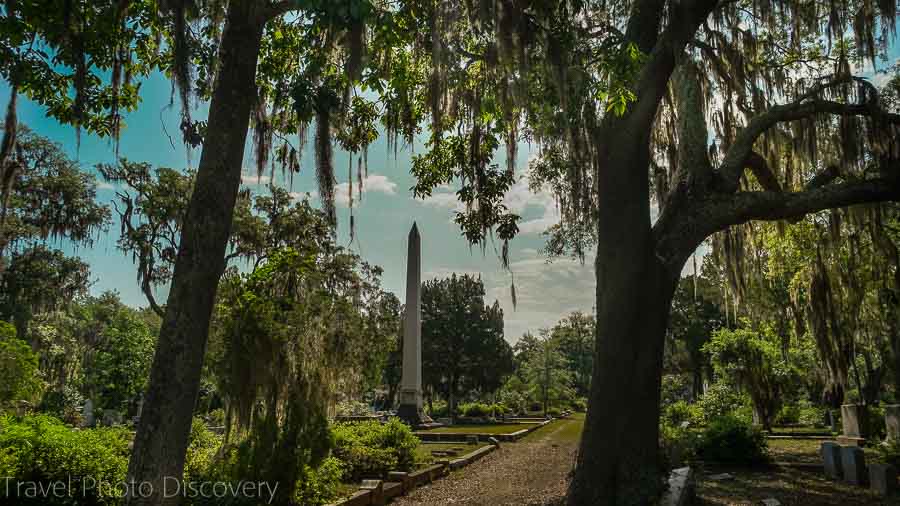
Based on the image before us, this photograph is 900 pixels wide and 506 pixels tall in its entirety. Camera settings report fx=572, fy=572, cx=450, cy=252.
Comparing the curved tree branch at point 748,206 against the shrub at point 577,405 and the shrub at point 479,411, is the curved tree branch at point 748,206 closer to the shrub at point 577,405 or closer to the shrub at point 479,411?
the shrub at point 479,411

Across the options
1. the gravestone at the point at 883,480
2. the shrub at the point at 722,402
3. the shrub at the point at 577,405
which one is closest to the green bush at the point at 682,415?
the shrub at the point at 722,402

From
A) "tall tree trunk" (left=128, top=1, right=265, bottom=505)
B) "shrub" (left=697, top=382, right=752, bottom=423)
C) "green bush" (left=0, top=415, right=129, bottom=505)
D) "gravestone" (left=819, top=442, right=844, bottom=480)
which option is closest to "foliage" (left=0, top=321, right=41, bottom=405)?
"green bush" (left=0, top=415, right=129, bottom=505)

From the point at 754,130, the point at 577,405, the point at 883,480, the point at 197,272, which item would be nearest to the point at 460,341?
the point at 577,405

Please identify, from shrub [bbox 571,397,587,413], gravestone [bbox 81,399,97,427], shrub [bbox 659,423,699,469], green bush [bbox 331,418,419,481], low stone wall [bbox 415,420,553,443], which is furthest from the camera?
shrub [bbox 571,397,587,413]

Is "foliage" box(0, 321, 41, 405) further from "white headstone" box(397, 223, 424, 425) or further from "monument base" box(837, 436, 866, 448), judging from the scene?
"monument base" box(837, 436, 866, 448)

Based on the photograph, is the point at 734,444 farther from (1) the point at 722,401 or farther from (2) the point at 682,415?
(2) the point at 682,415

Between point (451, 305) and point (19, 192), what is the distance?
33915mm

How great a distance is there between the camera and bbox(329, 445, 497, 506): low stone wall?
8008 mm

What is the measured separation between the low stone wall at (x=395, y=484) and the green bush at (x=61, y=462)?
105 inches

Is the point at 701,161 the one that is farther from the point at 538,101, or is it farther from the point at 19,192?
the point at 19,192

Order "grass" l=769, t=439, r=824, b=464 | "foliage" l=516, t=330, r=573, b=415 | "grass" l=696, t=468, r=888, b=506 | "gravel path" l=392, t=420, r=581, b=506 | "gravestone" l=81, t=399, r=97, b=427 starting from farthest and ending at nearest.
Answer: "foliage" l=516, t=330, r=573, b=415 < "gravestone" l=81, t=399, r=97, b=427 < "grass" l=769, t=439, r=824, b=464 < "gravel path" l=392, t=420, r=581, b=506 < "grass" l=696, t=468, r=888, b=506

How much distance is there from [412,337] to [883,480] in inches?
731

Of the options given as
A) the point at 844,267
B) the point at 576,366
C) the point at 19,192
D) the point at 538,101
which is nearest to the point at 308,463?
the point at 538,101

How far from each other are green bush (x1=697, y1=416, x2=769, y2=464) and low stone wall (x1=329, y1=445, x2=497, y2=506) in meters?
5.50
